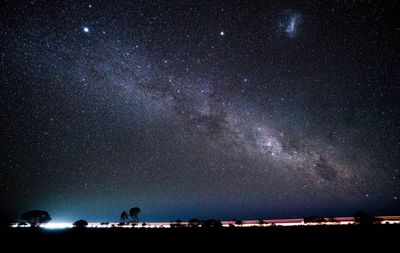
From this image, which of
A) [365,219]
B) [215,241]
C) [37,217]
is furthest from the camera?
[37,217]

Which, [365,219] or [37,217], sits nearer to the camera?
[365,219]

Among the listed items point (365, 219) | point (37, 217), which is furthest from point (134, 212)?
point (365, 219)

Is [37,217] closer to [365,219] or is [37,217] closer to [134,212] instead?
[134,212]

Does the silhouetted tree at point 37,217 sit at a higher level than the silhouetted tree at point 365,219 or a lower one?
higher

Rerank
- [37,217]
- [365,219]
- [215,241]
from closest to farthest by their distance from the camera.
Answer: [215,241], [365,219], [37,217]

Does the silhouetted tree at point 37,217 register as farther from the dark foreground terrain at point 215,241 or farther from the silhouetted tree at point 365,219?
the silhouetted tree at point 365,219

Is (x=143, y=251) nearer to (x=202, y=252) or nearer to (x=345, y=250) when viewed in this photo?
(x=202, y=252)

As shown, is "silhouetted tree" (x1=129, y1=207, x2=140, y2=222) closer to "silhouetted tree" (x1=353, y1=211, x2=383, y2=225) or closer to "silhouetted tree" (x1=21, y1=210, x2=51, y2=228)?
"silhouetted tree" (x1=21, y1=210, x2=51, y2=228)

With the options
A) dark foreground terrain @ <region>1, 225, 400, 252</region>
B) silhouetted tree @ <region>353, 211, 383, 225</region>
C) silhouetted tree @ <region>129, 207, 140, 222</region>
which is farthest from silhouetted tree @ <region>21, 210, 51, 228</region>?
silhouetted tree @ <region>353, 211, 383, 225</region>

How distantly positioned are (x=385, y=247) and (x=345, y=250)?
1.99 m

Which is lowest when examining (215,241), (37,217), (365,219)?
(365,219)

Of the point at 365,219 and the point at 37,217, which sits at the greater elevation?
the point at 37,217

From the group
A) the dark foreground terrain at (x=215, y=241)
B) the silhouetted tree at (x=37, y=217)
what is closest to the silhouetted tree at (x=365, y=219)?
the dark foreground terrain at (x=215, y=241)

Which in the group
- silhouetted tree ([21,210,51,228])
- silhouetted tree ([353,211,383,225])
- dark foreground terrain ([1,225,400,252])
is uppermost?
dark foreground terrain ([1,225,400,252])
